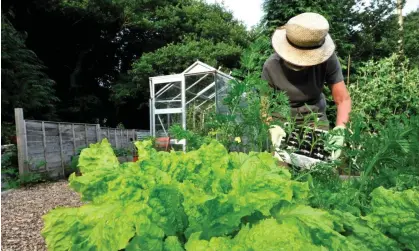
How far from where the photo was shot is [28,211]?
4.22 m

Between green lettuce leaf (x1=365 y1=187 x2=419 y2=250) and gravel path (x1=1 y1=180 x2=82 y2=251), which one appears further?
gravel path (x1=1 y1=180 x2=82 y2=251)

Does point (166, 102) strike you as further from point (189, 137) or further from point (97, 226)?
point (97, 226)

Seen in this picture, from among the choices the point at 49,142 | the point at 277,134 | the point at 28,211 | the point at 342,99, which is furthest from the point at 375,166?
the point at 49,142

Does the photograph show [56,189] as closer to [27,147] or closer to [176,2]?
[27,147]

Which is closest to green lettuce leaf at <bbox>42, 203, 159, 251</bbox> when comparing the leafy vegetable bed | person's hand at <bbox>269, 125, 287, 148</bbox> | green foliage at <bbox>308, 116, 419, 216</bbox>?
the leafy vegetable bed

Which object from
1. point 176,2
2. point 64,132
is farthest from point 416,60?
point 64,132

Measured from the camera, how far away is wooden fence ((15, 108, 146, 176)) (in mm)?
6207

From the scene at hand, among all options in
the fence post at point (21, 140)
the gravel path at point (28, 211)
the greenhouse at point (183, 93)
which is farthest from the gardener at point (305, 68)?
the greenhouse at point (183, 93)

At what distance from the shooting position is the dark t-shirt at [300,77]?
1891mm

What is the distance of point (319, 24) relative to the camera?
162 centimetres

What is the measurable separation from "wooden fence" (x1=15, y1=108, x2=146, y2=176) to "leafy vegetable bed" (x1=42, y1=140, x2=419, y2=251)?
6.06 metres

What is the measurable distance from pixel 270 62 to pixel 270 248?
141cm

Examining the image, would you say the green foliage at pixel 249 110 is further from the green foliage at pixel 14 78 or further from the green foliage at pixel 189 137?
the green foliage at pixel 14 78

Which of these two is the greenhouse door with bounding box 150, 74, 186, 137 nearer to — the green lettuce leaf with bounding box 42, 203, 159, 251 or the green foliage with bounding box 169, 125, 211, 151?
the green foliage with bounding box 169, 125, 211, 151
